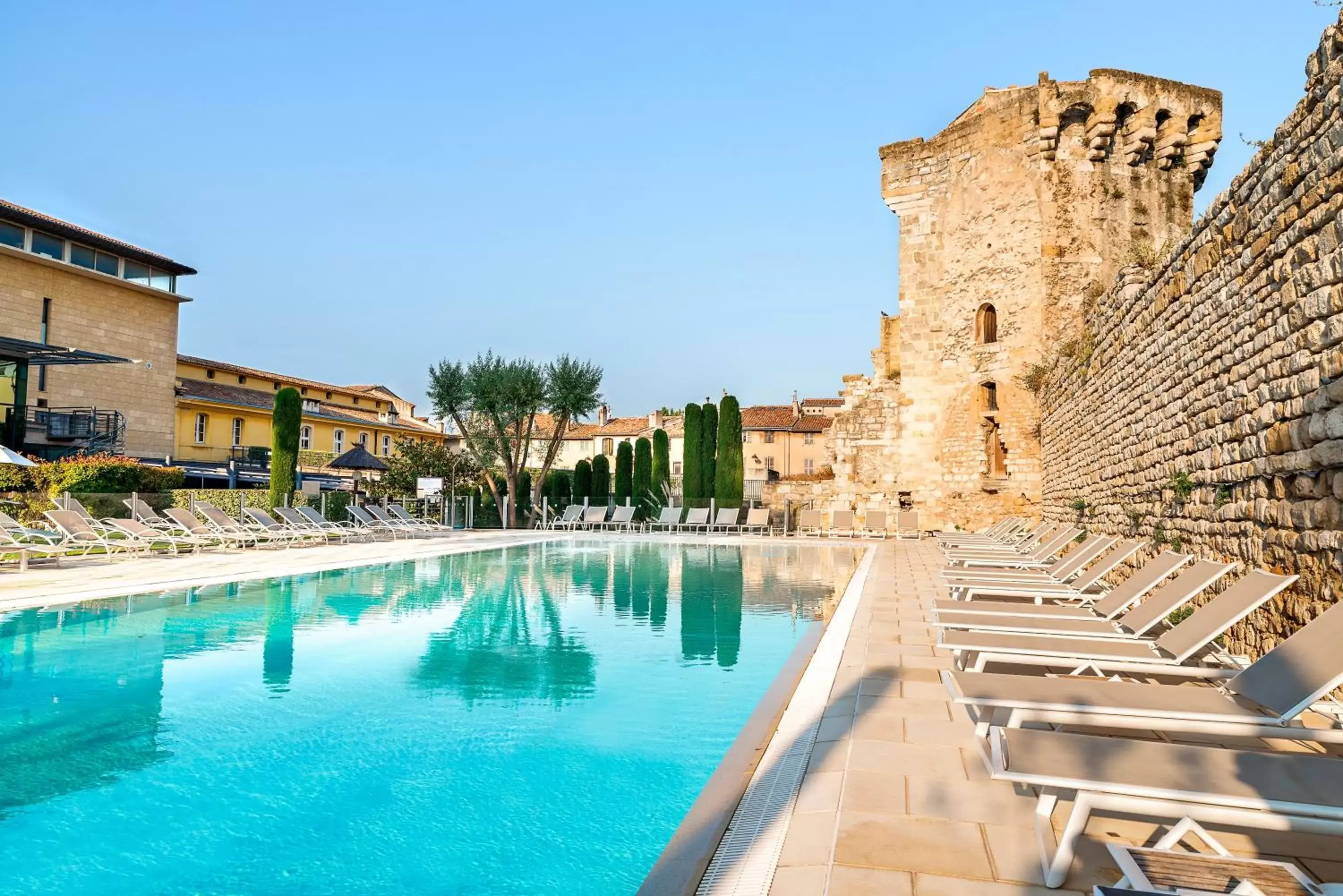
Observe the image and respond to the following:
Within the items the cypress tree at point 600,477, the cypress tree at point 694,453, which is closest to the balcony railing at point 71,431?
the cypress tree at point 600,477

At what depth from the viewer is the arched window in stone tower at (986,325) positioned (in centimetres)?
1916

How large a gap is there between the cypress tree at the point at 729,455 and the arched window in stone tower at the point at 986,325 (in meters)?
9.45

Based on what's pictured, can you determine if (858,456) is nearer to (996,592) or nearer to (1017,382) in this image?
(1017,382)

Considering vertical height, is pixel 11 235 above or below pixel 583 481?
above

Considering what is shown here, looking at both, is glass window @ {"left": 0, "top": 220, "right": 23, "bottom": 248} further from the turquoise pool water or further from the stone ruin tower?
the stone ruin tower

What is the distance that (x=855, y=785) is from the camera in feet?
9.74

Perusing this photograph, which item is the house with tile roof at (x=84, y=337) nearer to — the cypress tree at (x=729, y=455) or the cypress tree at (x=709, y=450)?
the cypress tree at (x=709, y=450)

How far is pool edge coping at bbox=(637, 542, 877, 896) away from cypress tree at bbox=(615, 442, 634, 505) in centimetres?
2465

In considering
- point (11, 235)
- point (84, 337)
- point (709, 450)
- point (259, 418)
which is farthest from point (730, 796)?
point (259, 418)

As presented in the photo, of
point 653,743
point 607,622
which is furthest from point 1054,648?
point 607,622

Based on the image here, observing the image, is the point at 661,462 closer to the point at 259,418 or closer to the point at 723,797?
the point at 259,418

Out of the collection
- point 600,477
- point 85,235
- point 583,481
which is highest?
point 85,235

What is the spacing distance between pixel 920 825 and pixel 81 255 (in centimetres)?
3115

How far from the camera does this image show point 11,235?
23422 millimetres
